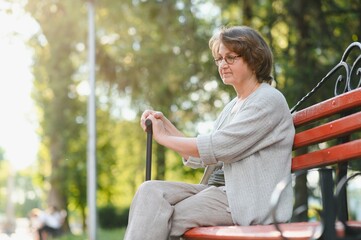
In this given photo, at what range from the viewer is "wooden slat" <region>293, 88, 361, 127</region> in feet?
11.0

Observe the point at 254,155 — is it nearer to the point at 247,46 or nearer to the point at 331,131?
the point at 331,131

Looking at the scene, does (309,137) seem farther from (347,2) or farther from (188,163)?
(347,2)

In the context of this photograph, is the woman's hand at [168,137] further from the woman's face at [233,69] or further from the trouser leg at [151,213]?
the woman's face at [233,69]

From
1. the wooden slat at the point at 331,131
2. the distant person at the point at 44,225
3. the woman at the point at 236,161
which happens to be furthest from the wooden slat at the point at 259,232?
the distant person at the point at 44,225

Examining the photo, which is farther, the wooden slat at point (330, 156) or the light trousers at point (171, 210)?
the light trousers at point (171, 210)

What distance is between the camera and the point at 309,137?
11.7 ft

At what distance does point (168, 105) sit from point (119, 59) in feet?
5.83

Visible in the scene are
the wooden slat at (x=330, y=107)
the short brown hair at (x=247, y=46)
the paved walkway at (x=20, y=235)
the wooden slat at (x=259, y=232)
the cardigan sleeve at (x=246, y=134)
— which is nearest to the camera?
the wooden slat at (x=259, y=232)

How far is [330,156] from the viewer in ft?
11.2

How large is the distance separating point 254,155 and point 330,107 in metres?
0.41

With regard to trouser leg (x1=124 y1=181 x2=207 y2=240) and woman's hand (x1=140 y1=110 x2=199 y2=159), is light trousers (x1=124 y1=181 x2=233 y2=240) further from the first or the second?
woman's hand (x1=140 y1=110 x2=199 y2=159)

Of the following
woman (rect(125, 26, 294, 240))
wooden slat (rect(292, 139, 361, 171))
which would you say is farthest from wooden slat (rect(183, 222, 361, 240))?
wooden slat (rect(292, 139, 361, 171))

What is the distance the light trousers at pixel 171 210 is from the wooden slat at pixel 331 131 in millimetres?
437

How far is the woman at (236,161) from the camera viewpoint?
3.42m
